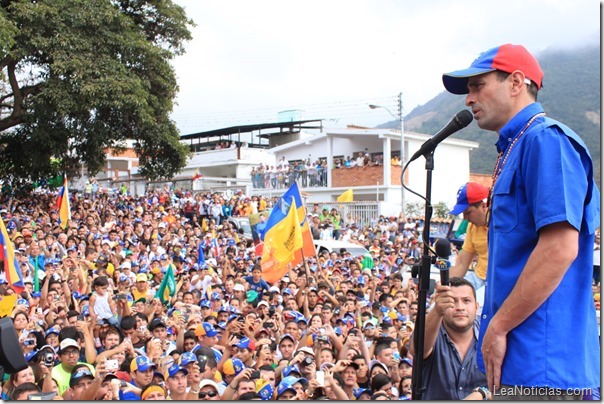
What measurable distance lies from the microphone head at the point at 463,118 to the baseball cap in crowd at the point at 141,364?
4.14 meters

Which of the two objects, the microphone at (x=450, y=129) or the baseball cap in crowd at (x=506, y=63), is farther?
the microphone at (x=450, y=129)

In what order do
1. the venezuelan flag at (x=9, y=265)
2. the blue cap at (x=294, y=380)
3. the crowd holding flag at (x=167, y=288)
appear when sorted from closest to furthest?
the blue cap at (x=294, y=380)
the venezuelan flag at (x=9, y=265)
the crowd holding flag at (x=167, y=288)

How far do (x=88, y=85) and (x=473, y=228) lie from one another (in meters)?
14.5

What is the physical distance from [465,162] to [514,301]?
3169cm

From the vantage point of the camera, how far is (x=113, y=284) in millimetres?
10352

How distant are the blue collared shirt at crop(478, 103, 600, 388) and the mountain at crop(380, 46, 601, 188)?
36.0 m

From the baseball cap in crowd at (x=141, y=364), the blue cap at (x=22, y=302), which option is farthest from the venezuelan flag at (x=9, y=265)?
the baseball cap in crowd at (x=141, y=364)

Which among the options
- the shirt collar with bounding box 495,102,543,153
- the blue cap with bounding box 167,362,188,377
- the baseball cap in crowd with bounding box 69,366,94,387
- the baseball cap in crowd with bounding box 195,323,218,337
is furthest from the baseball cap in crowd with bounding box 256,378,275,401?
the shirt collar with bounding box 495,102,543,153

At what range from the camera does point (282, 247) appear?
35.0 ft

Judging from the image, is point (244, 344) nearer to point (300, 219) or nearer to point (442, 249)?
point (442, 249)

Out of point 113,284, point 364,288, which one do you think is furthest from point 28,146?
point 364,288

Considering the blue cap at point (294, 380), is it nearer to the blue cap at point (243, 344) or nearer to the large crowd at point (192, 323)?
the large crowd at point (192, 323)

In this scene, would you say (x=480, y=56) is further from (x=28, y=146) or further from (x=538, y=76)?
(x=28, y=146)

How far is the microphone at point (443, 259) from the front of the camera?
2.52m
